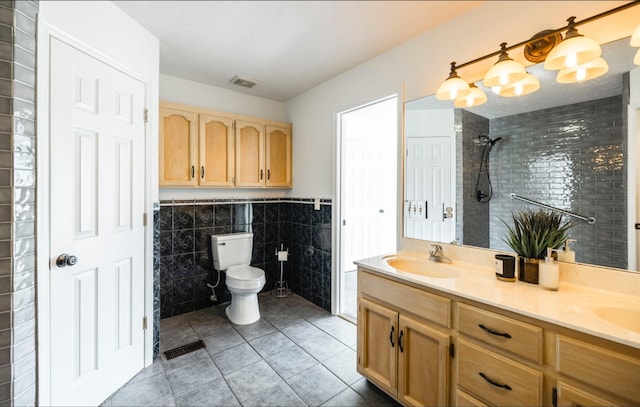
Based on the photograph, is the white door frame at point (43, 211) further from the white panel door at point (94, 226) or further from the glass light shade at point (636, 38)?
the glass light shade at point (636, 38)

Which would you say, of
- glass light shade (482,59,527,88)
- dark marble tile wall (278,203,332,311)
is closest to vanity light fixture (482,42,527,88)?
glass light shade (482,59,527,88)

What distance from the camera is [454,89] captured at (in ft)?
5.43

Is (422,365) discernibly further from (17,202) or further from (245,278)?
(17,202)

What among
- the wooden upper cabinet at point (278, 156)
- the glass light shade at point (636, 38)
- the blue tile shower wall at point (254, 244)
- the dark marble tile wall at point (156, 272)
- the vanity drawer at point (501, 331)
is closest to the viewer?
the vanity drawer at point (501, 331)

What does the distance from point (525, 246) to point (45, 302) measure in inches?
96.2

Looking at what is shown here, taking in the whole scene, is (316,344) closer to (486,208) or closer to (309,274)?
(309,274)

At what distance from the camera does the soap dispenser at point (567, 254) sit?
1.37 metres

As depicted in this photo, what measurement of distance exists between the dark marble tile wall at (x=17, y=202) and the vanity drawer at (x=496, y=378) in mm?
1999

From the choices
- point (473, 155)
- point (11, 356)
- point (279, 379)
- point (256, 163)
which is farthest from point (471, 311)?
point (256, 163)

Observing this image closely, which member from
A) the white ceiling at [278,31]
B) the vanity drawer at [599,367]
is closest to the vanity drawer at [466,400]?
the vanity drawer at [599,367]

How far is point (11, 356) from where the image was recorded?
117 centimetres

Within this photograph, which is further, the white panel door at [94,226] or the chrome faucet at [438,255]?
the chrome faucet at [438,255]

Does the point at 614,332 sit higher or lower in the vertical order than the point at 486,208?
lower

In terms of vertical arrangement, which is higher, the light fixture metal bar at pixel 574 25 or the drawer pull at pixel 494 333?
the light fixture metal bar at pixel 574 25
